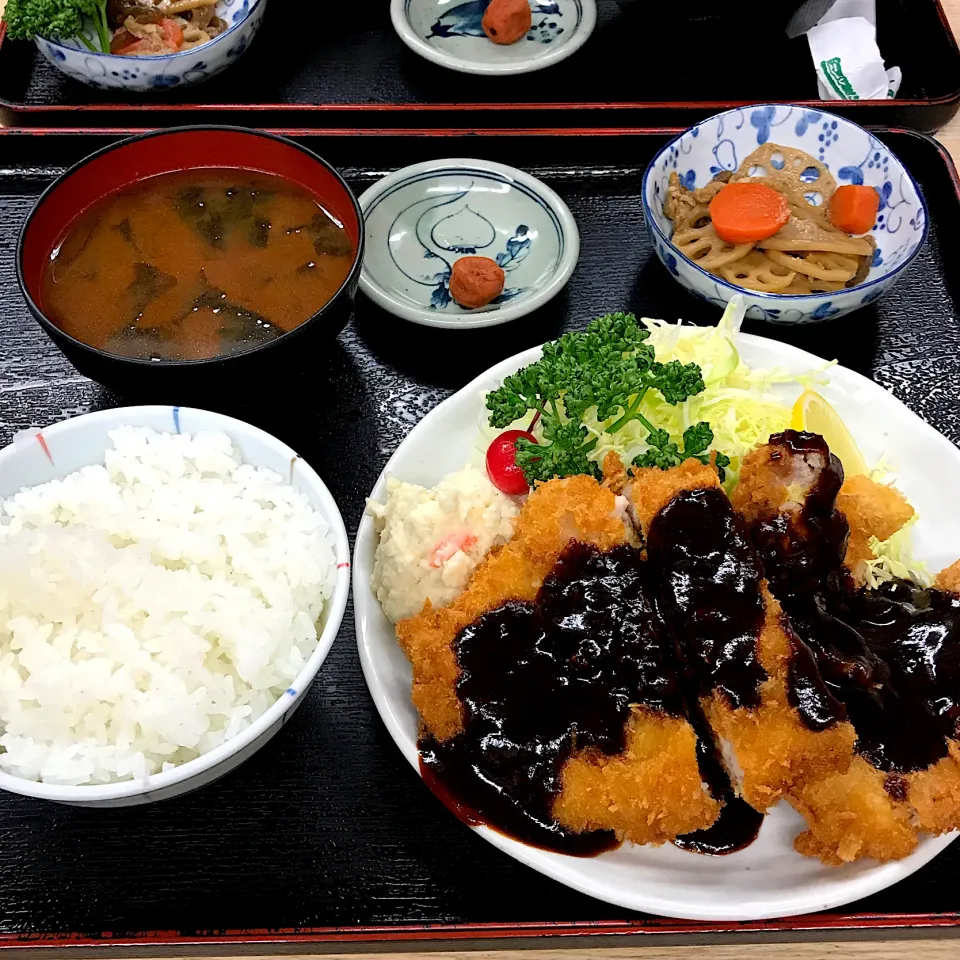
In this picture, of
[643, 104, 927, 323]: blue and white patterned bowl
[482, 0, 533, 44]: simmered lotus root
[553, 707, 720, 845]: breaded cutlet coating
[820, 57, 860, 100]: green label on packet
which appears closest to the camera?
[553, 707, 720, 845]: breaded cutlet coating

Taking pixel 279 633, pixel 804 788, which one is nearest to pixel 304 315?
pixel 279 633

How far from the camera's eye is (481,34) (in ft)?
10.5

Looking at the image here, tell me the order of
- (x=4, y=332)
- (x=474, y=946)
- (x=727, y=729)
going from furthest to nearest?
(x=4, y=332), (x=474, y=946), (x=727, y=729)

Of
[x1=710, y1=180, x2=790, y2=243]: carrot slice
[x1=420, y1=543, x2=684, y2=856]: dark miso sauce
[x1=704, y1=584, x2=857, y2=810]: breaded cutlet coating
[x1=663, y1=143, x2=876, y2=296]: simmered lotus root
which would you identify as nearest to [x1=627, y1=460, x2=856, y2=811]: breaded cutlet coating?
[x1=704, y1=584, x2=857, y2=810]: breaded cutlet coating

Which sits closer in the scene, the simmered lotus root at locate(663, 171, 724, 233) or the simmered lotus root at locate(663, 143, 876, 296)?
the simmered lotus root at locate(663, 143, 876, 296)

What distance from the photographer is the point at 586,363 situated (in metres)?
1.99

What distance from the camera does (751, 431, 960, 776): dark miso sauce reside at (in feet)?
5.26

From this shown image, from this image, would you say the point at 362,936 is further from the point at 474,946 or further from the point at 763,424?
the point at 763,424

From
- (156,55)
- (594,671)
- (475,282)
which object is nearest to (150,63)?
(156,55)

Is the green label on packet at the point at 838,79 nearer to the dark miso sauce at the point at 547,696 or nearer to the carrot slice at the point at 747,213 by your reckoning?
the carrot slice at the point at 747,213

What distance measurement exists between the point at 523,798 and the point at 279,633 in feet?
1.71

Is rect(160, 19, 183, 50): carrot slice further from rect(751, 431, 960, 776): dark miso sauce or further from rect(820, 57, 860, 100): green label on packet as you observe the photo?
rect(751, 431, 960, 776): dark miso sauce

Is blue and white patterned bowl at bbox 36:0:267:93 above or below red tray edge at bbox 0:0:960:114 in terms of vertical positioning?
above

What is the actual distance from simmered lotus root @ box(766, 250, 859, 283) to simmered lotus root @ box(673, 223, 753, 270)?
0.11m
